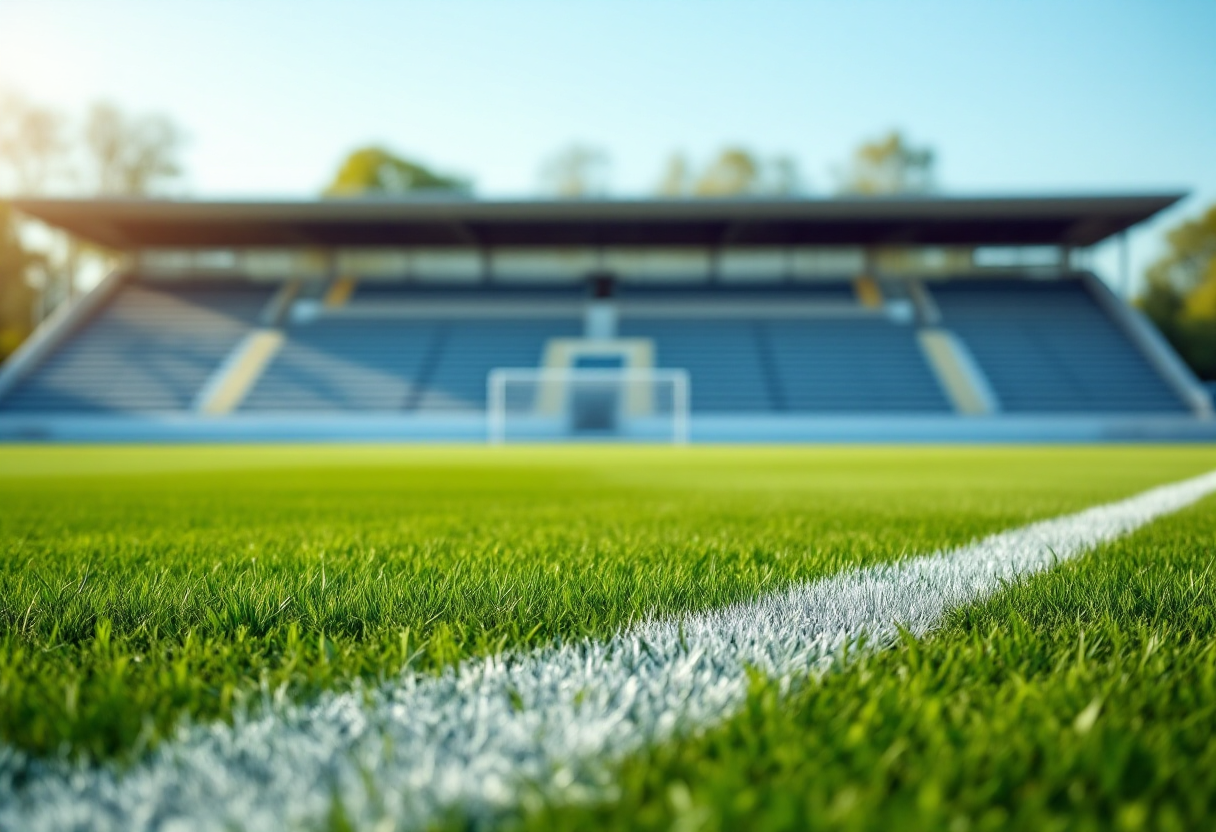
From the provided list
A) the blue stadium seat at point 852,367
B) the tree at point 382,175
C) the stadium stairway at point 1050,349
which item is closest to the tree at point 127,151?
the tree at point 382,175

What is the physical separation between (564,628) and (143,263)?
93.8 ft

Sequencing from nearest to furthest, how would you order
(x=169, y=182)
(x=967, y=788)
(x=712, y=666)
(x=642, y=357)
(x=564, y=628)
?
(x=967, y=788)
(x=712, y=666)
(x=564, y=628)
(x=642, y=357)
(x=169, y=182)

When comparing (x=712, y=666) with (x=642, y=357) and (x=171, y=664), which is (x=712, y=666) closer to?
(x=171, y=664)

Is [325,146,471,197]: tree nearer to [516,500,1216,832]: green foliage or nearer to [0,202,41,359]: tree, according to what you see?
[0,202,41,359]: tree

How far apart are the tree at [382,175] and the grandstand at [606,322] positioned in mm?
11797

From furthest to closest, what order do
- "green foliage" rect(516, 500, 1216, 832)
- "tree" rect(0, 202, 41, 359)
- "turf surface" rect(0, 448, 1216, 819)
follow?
"tree" rect(0, 202, 41, 359) → "turf surface" rect(0, 448, 1216, 819) → "green foliage" rect(516, 500, 1216, 832)

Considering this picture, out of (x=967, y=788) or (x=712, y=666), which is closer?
(x=967, y=788)

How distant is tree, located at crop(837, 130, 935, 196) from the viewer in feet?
119

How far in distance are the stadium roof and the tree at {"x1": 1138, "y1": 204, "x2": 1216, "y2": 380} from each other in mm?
7730

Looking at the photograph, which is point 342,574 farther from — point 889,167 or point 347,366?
point 889,167

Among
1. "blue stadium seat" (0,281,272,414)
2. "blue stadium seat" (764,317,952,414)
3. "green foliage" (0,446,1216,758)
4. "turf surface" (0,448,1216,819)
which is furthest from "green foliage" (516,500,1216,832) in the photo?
"blue stadium seat" (0,281,272,414)

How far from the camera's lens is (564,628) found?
132cm

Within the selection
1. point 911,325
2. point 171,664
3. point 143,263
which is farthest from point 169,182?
point 171,664

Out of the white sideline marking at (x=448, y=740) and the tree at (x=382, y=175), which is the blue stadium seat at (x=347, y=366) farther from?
the white sideline marking at (x=448, y=740)
